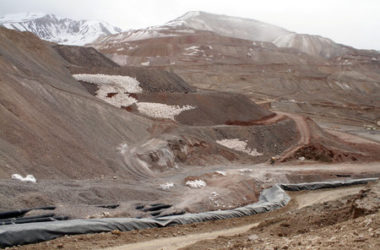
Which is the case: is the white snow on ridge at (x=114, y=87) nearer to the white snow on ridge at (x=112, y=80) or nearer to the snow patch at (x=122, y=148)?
the white snow on ridge at (x=112, y=80)

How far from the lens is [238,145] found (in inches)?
1193

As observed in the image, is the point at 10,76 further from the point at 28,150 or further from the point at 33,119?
the point at 28,150

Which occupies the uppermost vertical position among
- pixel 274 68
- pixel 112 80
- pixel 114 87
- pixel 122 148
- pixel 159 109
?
pixel 112 80

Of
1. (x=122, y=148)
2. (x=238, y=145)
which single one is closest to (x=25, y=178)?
(x=122, y=148)

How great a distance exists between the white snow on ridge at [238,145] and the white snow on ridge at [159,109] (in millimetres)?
5452

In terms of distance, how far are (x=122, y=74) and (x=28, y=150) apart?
23.7m

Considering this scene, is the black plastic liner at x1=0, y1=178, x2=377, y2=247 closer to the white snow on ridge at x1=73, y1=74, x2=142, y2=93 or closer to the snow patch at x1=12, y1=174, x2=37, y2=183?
the snow patch at x1=12, y1=174, x2=37, y2=183

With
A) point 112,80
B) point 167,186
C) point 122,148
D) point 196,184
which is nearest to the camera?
point 167,186

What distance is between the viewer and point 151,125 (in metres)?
28.8

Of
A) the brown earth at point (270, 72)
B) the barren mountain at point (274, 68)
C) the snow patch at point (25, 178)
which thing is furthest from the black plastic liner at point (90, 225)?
the barren mountain at point (274, 68)

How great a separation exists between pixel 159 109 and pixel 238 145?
25.9 feet

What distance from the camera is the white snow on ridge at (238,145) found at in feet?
98.0

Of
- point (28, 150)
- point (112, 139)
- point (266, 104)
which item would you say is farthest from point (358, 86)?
point (28, 150)

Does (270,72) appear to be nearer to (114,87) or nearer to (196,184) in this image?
(114,87)
